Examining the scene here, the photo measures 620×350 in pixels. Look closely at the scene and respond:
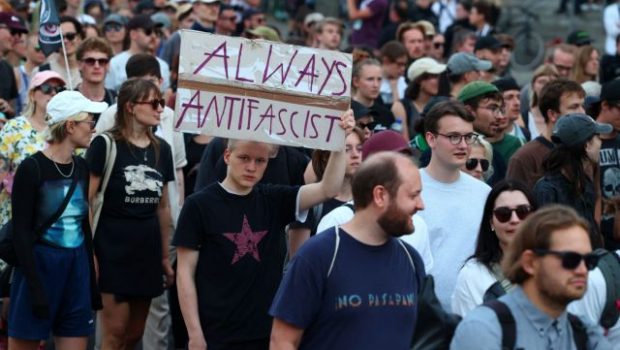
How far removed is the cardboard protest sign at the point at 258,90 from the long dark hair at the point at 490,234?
0.80m

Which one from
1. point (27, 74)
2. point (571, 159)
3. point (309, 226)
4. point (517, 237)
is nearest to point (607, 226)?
point (571, 159)

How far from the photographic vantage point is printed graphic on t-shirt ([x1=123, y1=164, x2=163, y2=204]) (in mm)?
8633

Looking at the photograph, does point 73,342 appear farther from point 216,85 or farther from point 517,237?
point 517,237

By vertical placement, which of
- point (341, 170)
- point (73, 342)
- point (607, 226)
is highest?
point (341, 170)

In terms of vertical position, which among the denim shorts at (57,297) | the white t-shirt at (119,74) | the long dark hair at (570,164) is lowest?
the denim shorts at (57,297)

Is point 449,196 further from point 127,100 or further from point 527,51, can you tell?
point 527,51

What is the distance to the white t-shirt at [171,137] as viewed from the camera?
31.5ft

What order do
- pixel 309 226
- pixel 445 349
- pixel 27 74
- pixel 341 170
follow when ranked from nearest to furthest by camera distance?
pixel 445 349 → pixel 341 170 → pixel 309 226 → pixel 27 74

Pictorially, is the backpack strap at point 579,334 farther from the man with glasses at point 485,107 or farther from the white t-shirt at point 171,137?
the man with glasses at point 485,107

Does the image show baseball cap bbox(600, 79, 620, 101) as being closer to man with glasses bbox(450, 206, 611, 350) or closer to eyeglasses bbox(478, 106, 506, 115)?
eyeglasses bbox(478, 106, 506, 115)

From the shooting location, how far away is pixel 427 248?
695 centimetres

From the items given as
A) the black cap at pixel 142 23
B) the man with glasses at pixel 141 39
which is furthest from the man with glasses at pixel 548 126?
the black cap at pixel 142 23

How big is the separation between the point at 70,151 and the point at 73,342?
1110 millimetres

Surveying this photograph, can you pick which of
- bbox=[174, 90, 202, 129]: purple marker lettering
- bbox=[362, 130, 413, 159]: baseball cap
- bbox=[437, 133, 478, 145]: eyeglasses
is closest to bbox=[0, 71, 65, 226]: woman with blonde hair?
bbox=[362, 130, 413, 159]: baseball cap
